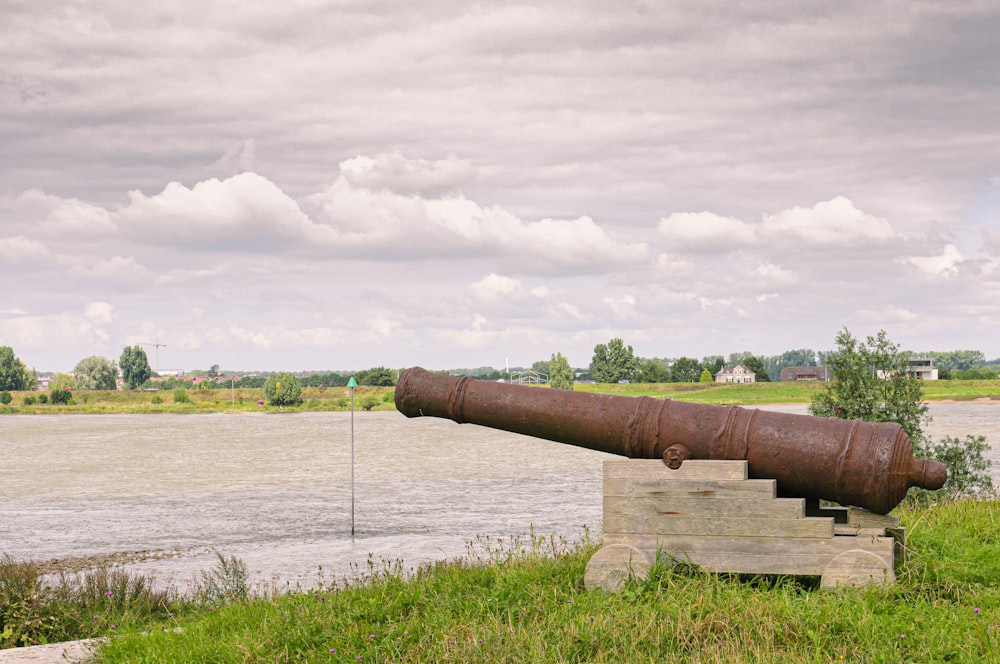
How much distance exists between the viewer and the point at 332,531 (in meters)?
17.0

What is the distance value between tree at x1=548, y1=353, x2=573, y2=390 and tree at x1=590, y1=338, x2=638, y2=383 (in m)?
14.7

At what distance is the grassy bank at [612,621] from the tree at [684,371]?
111 metres

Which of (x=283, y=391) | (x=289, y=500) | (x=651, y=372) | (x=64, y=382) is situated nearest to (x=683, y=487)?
(x=289, y=500)

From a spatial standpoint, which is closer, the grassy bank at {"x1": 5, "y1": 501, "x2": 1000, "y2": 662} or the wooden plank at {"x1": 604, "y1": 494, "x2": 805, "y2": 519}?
the grassy bank at {"x1": 5, "y1": 501, "x2": 1000, "y2": 662}

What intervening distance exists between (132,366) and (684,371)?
8827 centimetres

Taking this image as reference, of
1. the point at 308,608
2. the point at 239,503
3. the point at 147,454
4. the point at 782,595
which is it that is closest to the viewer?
the point at 782,595

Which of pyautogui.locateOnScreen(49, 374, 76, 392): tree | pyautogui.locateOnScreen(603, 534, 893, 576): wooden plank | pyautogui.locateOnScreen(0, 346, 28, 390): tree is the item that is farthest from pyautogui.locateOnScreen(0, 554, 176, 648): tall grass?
pyautogui.locateOnScreen(0, 346, 28, 390): tree

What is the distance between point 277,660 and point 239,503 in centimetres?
1671

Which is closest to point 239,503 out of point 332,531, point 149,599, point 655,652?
point 332,531

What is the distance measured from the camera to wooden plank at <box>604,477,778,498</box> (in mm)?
6762

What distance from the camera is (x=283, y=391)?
9000cm

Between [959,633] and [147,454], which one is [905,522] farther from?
[147,454]

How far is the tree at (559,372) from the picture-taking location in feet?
344

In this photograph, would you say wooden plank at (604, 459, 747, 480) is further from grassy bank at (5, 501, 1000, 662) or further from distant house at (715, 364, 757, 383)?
distant house at (715, 364, 757, 383)
